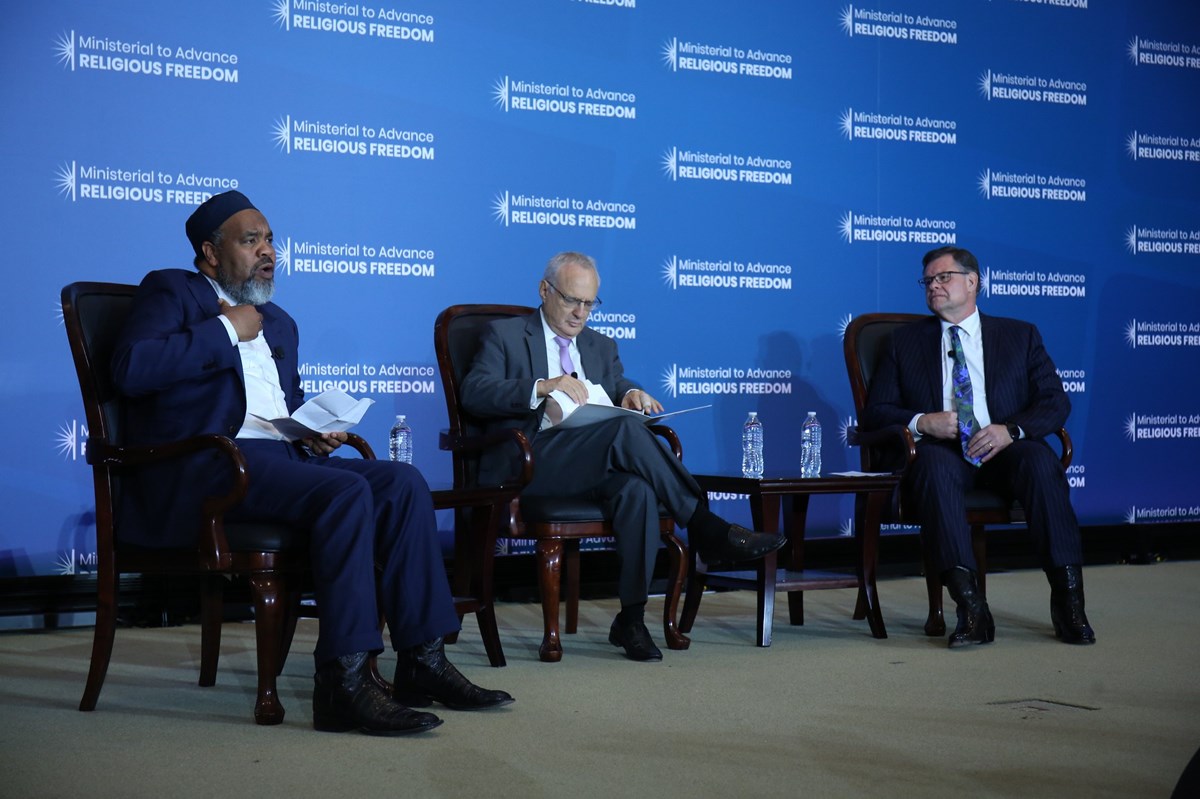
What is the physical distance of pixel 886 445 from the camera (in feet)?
14.8

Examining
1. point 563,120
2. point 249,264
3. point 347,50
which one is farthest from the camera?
point 563,120

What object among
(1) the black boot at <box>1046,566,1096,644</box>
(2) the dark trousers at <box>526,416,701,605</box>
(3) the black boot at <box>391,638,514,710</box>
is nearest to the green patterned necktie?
(1) the black boot at <box>1046,566,1096,644</box>

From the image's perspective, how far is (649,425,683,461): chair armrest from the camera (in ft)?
13.7

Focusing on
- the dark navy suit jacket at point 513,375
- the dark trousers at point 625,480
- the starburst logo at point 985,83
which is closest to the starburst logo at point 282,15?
the dark navy suit jacket at point 513,375

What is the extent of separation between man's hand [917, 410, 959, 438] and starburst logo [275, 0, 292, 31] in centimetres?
268

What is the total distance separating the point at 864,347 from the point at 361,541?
2.49 meters

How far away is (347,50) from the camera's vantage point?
4.83 metres

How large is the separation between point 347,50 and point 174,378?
87.1 inches

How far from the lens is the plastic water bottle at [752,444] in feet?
16.0

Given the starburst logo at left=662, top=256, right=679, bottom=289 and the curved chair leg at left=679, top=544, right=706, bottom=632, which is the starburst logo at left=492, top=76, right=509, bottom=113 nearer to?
the starburst logo at left=662, top=256, right=679, bottom=289

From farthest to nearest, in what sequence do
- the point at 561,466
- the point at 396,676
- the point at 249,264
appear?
the point at 561,466
the point at 249,264
the point at 396,676

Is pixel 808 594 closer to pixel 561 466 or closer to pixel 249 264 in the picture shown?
pixel 561 466

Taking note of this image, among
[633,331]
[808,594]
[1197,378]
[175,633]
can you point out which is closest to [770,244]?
[633,331]

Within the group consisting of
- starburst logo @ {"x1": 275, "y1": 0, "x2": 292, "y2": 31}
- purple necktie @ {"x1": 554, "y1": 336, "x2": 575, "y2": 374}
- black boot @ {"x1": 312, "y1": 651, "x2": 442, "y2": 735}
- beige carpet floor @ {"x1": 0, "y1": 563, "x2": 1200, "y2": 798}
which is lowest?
beige carpet floor @ {"x1": 0, "y1": 563, "x2": 1200, "y2": 798}
